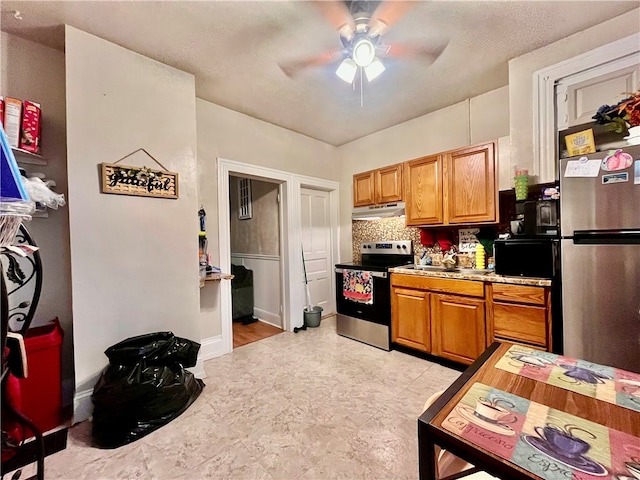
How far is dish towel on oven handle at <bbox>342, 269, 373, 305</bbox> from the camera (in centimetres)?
305

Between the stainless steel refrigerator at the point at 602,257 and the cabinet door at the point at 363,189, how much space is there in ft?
6.26

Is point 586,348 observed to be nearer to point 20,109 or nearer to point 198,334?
point 198,334

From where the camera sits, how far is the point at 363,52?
5.43 feet

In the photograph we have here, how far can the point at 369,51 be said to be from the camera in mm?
1644

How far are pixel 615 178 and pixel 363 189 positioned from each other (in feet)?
7.62

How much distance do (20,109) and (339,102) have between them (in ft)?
8.34

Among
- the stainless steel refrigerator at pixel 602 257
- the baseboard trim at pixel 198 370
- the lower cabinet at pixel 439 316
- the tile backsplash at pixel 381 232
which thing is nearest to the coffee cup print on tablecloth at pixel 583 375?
the stainless steel refrigerator at pixel 602 257

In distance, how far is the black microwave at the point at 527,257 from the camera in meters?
1.94

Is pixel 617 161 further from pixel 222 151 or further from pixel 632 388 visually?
pixel 222 151

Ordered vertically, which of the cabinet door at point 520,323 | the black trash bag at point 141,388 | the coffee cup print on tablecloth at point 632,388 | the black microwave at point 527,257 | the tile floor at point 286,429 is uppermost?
the black microwave at point 527,257

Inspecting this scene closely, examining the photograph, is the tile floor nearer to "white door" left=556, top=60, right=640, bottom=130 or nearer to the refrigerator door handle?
the refrigerator door handle

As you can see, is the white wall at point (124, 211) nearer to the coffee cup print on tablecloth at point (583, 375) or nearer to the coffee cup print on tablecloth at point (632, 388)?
the coffee cup print on tablecloth at point (583, 375)

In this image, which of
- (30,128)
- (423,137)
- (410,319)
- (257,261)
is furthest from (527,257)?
(30,128)

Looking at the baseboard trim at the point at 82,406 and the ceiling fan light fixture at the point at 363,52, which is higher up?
the ceiling fan light fixture at the point at 363,52
